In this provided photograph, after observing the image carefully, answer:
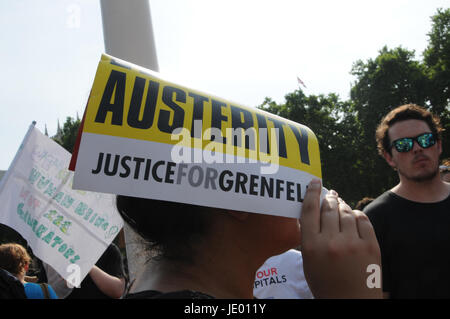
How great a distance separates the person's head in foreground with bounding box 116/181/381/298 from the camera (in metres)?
0.98

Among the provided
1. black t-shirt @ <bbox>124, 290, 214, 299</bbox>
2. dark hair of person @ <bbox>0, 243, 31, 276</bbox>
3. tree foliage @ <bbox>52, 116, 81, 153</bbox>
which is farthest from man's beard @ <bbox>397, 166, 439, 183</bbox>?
tree foliage @ <bbox>52, 116, 81, 153</bbox>

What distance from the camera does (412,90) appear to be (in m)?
23.1

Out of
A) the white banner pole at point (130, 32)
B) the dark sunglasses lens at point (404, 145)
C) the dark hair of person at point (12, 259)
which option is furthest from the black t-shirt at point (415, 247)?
the white banner pole at point (130, 32)

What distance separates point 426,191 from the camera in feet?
8.51

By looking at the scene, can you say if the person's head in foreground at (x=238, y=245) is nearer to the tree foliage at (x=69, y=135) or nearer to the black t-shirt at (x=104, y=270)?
the black t-shirt at (x=104, y=270)

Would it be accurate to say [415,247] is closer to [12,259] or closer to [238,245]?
[238,245]

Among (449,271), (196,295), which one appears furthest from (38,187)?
(449,271)

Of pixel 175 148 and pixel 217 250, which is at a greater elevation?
pixel 175 148

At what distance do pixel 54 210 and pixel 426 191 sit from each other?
2.70m

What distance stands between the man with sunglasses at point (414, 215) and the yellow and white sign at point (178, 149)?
156cm

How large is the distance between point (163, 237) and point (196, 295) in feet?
0.71

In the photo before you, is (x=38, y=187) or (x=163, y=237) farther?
(x=38, y=187)
